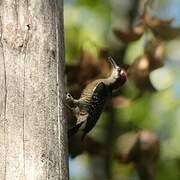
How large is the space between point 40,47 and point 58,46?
9cm

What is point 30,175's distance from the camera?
6.62 feet

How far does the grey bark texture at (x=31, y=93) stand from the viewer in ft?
6.68

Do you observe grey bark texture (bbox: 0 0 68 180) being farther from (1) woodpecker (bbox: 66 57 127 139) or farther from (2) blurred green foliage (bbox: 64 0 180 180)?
(2) blurred green foliage (bbox: 64 0 180 180)

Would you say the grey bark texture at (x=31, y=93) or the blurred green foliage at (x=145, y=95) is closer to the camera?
the grey bark texture at (x=31, y=93)

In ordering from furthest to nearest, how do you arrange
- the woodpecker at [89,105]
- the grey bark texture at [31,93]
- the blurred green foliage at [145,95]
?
the blurred green foliage at [145,95] → the woodpecker at [89,105] → the grey bark texture at [31,93]

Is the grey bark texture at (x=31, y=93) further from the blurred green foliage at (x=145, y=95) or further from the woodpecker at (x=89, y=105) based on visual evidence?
the blurred green foliage at (x=145, y=95)

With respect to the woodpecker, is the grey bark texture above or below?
above

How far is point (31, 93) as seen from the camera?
2111mm

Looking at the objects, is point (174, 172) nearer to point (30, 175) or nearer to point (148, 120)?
point (148, 120)

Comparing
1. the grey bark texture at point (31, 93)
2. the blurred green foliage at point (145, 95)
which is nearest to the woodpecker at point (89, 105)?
the grey bark texture at point (31, 93)

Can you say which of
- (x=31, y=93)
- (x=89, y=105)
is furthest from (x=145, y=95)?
(x=31, y=93)

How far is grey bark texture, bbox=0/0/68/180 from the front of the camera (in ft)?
6.68

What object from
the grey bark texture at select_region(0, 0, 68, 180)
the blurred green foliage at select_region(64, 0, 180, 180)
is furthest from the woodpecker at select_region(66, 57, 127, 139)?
the blurred green foliage at select_region(64, 0, 180, 180)

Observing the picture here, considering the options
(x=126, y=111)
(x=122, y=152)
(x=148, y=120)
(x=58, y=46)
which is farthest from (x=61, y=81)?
(x=148, y=120)
